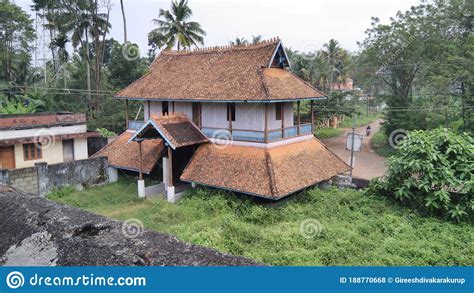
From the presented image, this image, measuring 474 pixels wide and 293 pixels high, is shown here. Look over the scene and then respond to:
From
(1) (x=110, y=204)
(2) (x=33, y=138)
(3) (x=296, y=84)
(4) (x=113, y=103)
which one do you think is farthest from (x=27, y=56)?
(3) (x=296, y=84)

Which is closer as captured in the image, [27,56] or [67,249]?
[67,249]

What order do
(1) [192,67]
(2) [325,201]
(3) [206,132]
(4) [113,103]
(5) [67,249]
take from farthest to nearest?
(4) [113,103]
(1) [192,67]
(3) [206,132]
(2) [325,201]
(5) [67,249]

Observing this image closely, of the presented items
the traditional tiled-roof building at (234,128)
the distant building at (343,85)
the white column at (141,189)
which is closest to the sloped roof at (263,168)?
the traditional tiled-roof building at (234,128)

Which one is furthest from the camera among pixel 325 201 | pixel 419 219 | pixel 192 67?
pixel 192 67

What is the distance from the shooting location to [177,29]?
99.5 feet

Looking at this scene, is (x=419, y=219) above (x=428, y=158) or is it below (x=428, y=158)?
below

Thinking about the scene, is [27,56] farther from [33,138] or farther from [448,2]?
[448,2]

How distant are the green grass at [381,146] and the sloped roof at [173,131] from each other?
16.5 m

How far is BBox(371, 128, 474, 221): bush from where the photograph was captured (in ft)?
40.1

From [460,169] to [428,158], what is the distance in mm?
1042

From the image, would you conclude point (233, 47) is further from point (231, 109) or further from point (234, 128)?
point (234, 128)

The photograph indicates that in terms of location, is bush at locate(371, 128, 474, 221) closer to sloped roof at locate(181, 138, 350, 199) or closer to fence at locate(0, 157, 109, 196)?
sloped roof at locate(181, 138, 350, 199)

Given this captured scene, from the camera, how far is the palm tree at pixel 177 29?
30078 millimetres

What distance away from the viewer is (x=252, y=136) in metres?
15.4
